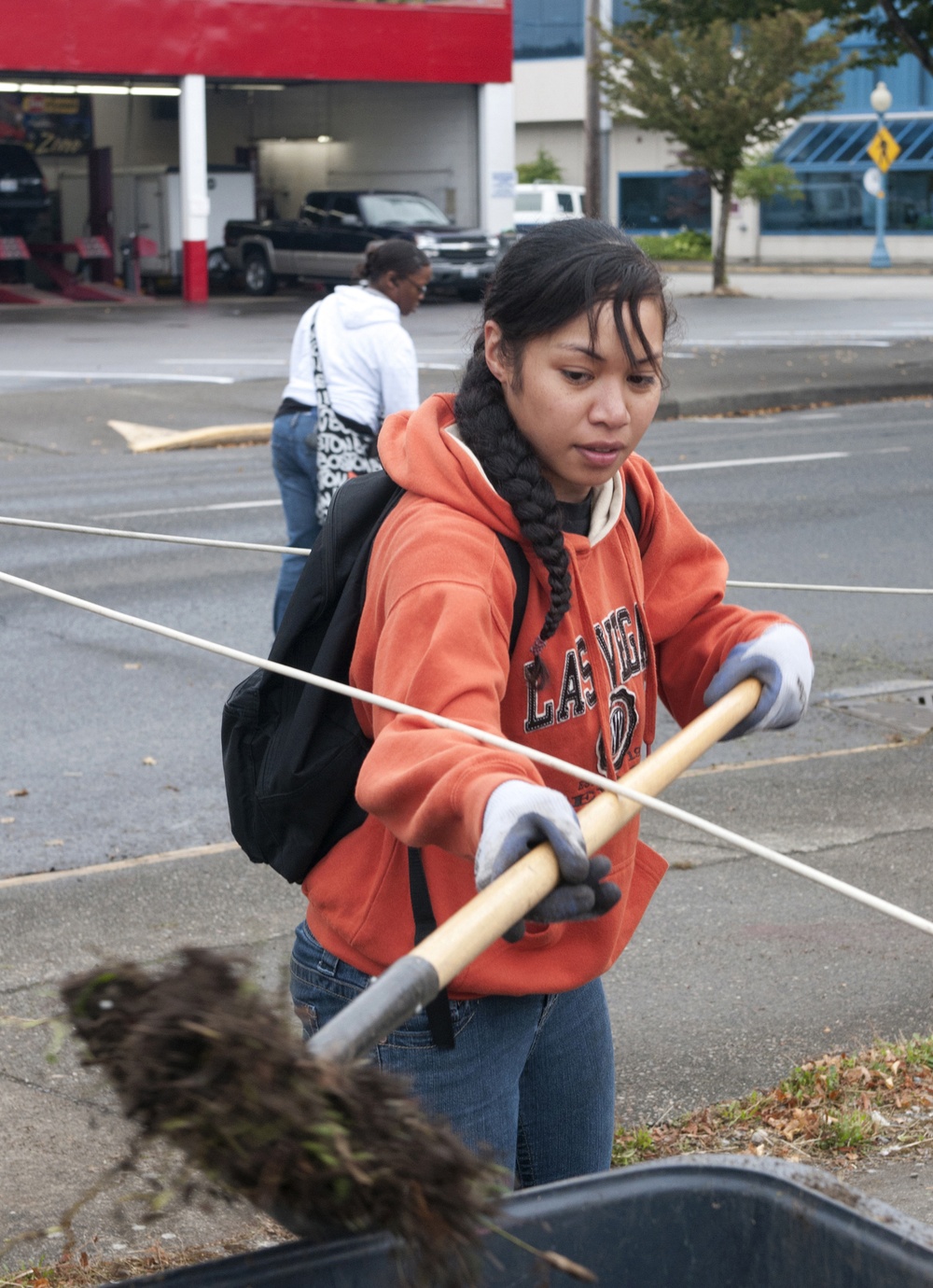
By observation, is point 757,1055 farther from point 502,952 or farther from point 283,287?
point 283,287

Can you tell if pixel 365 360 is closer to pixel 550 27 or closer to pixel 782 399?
pixel 782 399

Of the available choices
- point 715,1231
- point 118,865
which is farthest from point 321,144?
point 715,1231

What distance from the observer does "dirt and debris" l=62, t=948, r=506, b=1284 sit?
1.41 metres

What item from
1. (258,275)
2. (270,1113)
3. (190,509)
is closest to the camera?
(270,1113)

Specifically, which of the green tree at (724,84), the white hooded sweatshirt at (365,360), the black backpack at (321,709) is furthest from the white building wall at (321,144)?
the black backpack at (321,709)

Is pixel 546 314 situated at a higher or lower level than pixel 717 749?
higher

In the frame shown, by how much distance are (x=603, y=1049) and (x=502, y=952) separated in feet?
1.29

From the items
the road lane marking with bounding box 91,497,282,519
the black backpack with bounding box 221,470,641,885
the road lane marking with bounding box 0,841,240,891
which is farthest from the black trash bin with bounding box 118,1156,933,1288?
the road lane marking with bounding box 91,497,282,519

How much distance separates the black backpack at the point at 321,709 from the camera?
2197 millimetres

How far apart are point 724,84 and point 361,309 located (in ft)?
95.5

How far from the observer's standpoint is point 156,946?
14.7ft

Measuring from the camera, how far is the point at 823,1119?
359cm

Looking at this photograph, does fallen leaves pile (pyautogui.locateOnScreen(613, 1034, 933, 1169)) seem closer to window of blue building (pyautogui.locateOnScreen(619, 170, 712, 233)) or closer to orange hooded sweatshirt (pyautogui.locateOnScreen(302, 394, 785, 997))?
orange hooded sweatshirt (pyautogui.locateOnScreen(302, 394, 785, 997))

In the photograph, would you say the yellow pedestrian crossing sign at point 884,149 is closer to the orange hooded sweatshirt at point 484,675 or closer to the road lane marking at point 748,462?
the road lane marking at point 748,462
